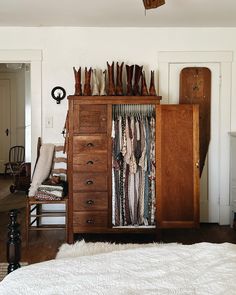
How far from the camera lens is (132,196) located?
3.76m

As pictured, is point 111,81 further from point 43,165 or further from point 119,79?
point 43,165

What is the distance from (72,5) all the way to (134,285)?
2.88 meters

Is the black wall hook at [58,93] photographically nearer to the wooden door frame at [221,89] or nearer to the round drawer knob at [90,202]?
the wooden door frame at [221,89]

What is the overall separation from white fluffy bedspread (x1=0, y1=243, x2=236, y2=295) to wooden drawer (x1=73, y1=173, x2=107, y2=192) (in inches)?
79.0

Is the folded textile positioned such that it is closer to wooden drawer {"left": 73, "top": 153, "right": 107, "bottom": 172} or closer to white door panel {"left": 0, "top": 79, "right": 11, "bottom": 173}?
wooden drawer {"left": 73, "top": 153, "right": 107, "bottom": 172}

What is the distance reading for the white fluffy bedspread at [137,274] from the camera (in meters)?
1.29

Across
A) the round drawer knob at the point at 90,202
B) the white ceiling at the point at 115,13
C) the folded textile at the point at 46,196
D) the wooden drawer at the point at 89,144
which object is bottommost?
the round drawer knob at the point at 90,202

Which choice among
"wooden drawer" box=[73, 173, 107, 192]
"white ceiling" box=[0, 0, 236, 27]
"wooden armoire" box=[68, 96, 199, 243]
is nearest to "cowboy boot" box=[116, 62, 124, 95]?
"wooden armoire" box=[68, 96, 199, 243]

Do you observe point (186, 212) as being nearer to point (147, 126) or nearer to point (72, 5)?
point (147, 126)

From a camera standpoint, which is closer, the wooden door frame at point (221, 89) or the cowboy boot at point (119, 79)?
the cowboy boot at point (119, 79)

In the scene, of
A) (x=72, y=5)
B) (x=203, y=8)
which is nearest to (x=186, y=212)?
(x=203, y=8)

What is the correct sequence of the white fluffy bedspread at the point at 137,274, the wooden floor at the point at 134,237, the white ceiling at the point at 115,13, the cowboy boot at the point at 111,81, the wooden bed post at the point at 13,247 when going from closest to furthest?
the white fluffy bedspread at the point at 137,274, the wooden bed post at the point at 13,247, the white ceiling at the point at 115,13, the wooden floor at the point at 134,237, the cowboy boot at the point at 111,81

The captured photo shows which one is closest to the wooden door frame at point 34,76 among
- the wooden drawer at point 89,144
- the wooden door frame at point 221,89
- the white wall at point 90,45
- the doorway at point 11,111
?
the white wall at point 90,45

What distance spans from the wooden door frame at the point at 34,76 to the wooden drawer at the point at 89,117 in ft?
Answer: 2.56
